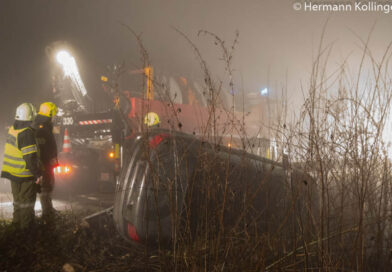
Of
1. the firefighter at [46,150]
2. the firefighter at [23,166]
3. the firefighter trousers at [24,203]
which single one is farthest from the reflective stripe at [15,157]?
the firefighter at [46,150]

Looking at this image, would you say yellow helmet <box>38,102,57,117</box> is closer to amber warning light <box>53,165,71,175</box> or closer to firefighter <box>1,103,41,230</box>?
firefighter <box>1,103,41,230</box>

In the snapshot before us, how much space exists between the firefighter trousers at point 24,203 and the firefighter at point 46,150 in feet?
1.74

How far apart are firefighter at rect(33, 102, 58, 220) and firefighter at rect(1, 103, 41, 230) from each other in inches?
20.8

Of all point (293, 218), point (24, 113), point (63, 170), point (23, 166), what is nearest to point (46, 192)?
point (23, 166)

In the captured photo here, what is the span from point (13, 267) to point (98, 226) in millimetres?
1266

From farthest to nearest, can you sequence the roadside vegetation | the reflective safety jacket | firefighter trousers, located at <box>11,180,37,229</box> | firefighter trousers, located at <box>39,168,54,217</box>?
firefighter trousers, located at <box>39,168,54,217</box>, the reflective safety jacket, firefighter trousers, located at <box>11,180,37,229</box>, the roadside vegetation

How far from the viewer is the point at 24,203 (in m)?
3.28

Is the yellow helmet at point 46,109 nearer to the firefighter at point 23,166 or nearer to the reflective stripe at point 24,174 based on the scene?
the firefighter at point 23,166

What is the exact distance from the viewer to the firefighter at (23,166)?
3.25 meters

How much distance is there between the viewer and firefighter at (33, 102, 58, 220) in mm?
3906

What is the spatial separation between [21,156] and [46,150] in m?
0.68

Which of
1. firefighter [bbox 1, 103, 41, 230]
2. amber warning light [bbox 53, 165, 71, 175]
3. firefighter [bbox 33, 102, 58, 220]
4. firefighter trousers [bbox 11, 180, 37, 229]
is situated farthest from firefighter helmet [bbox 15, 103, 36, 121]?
amber warning light [bbox 53, 165, 71, 175]

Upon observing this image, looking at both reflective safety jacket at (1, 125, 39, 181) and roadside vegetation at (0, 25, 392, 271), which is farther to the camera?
reflective safety jacket at (1, 125, 39, 181)

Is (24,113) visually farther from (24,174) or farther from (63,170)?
(63,170)
